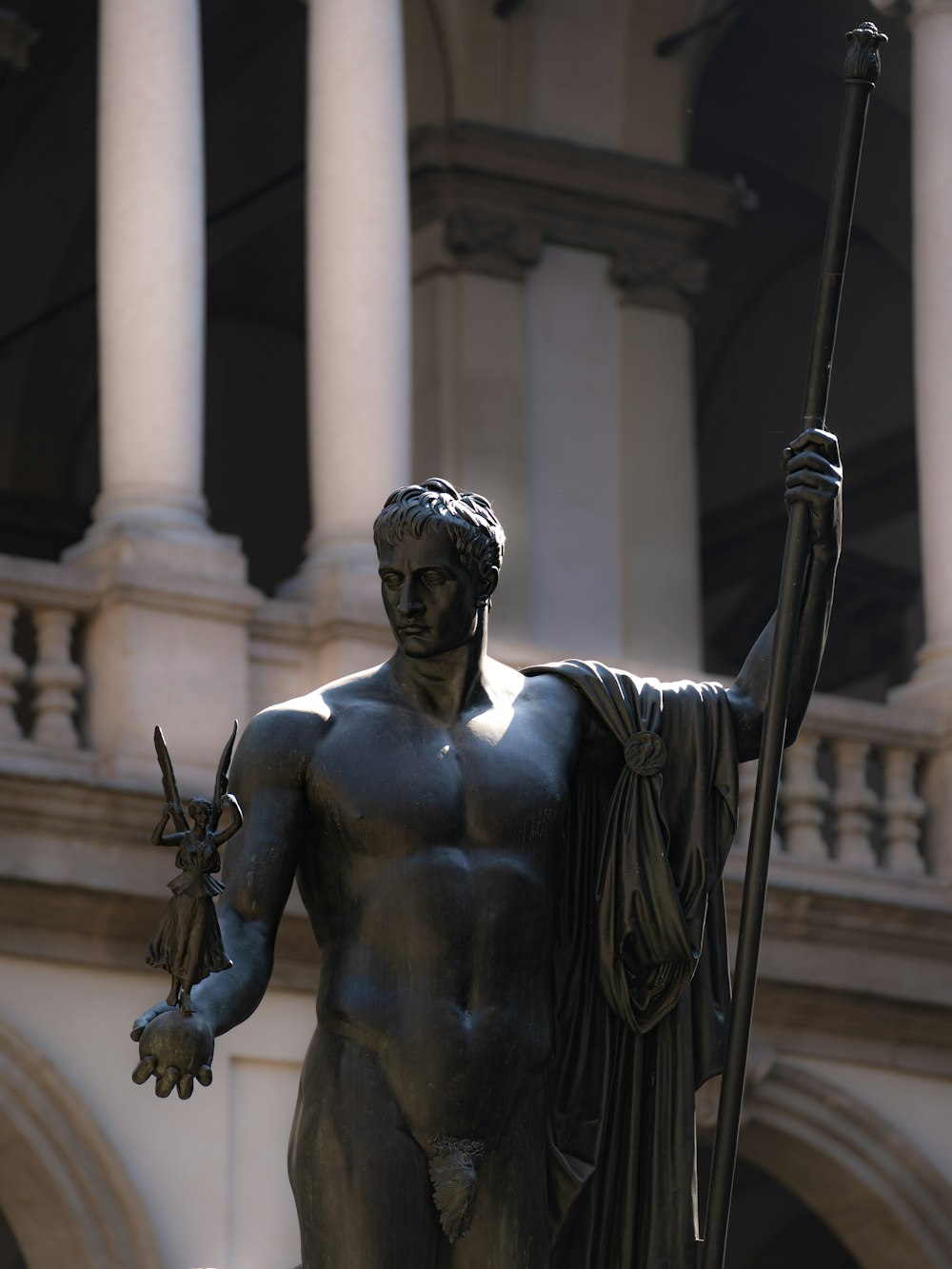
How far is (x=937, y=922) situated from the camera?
12.8 meters

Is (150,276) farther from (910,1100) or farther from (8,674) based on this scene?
(910,1100)

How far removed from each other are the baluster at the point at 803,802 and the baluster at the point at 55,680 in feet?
9.43

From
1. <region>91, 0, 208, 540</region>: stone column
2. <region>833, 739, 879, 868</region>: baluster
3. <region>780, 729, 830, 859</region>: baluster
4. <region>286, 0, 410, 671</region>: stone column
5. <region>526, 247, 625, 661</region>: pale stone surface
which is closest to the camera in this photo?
<region>91, 0, 208, 540</region>: stone column

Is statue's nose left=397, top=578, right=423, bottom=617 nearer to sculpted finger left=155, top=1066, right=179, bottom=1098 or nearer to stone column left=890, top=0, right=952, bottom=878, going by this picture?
sculpted finger left=155, top=1066, right=179, bottom=1098

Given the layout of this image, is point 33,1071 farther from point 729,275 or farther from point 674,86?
point 729,275

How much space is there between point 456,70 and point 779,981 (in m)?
4.67

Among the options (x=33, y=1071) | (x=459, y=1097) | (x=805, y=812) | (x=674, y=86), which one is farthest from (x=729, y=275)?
(x=459, y=1097)

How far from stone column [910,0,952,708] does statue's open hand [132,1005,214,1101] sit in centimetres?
998

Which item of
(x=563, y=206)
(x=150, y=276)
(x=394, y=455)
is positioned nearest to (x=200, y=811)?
(x=150, y=276)

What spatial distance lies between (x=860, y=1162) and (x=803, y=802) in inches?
55.7

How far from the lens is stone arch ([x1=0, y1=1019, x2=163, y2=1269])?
37.1ft

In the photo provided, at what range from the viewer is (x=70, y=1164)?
1132 centimetres

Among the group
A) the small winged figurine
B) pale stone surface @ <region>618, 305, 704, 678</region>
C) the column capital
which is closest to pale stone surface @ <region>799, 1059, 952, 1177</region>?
pale stone surface @ <region>618, 305, 704, 678</region>

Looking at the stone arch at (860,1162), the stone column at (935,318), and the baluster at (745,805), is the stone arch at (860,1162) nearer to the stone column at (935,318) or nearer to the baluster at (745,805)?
the baluster at (745,805)
